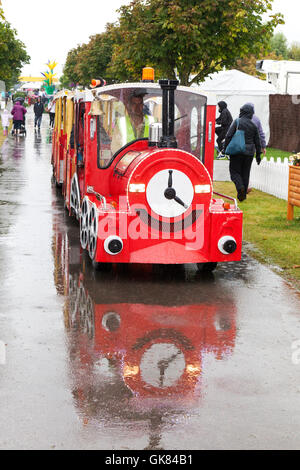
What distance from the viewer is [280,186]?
1599 centimetres

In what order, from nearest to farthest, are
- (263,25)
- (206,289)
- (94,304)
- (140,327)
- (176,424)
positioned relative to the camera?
1. (176,424)
2. (140,327)
3. (94,304)
4. (206,289)
5. (263,25)

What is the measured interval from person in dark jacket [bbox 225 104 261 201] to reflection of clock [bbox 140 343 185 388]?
8.92 m

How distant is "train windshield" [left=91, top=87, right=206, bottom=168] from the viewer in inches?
372

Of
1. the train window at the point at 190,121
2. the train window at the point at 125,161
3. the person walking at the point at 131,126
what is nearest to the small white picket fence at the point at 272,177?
the train window at the point at 190,121

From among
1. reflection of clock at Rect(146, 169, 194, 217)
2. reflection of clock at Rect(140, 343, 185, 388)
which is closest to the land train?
reflection of clock at Rect(146, 169, 194, 217)

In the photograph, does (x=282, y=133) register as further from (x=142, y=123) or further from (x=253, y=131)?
(x=142, y=123)

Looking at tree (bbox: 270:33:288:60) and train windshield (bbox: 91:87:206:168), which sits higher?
tree (bbox: 270:33:288:60)

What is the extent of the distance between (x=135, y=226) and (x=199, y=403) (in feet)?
12.1

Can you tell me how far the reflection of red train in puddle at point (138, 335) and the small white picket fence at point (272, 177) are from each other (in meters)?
7.37

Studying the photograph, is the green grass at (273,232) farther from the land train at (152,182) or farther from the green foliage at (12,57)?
the green foliage at (12,57)

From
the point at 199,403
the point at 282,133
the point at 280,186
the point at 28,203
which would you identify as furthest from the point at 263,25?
the point at 199,403

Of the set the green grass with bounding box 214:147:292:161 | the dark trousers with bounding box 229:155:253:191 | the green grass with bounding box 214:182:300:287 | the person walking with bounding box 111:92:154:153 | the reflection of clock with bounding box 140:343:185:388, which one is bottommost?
the reflection of clock with bounding box 140:343:185:388

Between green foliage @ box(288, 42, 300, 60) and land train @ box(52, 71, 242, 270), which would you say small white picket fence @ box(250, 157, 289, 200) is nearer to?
land train @ box(52, 71, 242, 270)

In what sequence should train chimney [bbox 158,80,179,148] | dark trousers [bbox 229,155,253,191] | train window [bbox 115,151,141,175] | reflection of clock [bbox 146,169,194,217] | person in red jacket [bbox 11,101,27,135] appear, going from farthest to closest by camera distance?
person in red jacket [bbox 11,101,27,135], dark trousers [bbox 229,155,253,191], train window [bbox 115,151,141,175], train chimney [bbox 158,80,179,148], reflection of clock [bbox 146,169,194,217]
